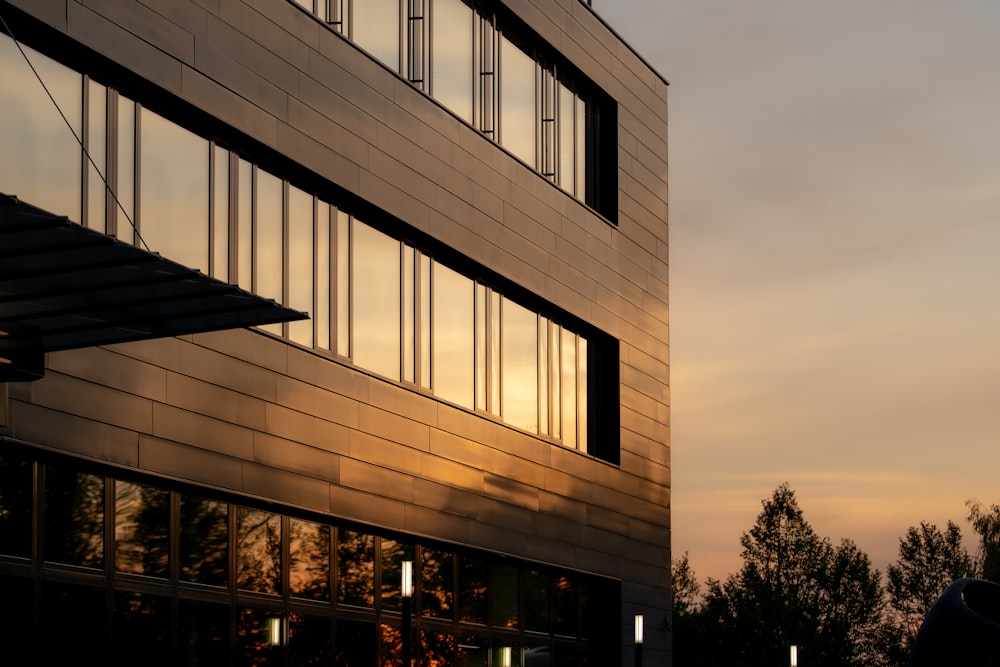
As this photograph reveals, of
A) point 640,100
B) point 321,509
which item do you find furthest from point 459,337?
point 640,100

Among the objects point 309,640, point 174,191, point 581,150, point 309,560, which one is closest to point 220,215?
point 174,191

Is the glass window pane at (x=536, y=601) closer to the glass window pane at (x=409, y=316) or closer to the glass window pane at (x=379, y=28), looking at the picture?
the glass window pane at (x=409, y=316)

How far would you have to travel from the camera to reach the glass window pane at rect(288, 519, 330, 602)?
2622 centimetres

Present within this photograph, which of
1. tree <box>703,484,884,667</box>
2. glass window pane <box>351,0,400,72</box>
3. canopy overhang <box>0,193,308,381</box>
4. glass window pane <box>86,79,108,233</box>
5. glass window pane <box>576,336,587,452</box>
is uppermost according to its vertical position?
glass window pane <box>351,0,400,72</box>

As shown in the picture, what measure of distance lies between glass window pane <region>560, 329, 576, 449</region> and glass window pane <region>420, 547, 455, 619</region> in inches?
259

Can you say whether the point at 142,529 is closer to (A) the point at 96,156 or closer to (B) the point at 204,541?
(B) the point at 204,541

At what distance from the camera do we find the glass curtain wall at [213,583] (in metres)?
20.4

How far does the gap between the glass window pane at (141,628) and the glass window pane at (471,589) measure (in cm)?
1005

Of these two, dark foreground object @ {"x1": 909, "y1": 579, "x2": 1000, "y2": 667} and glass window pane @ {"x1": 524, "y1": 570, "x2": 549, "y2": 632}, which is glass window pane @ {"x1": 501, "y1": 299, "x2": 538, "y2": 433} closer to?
glass window pane @ {"x1": 524, "y1": 570, "x2": 549, "y2": 632}

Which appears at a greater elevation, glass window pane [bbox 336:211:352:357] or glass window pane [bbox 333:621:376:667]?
glass window pane [bbox 336:211:352:357]

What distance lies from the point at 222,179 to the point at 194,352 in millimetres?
2993

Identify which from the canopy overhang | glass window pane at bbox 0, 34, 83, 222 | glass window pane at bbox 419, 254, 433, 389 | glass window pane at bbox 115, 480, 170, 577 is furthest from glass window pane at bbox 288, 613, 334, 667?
glass window pane at bbox 0, 34, 83, 222

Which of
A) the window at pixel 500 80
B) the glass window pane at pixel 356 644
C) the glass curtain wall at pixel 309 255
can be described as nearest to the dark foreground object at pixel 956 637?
the glass window pane at pixel 356 644

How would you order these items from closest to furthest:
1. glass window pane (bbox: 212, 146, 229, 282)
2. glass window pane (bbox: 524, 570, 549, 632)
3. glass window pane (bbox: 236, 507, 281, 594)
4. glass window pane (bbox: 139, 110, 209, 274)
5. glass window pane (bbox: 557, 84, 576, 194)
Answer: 1. glass window pane (bbox: 139, 110, 209, 274)
2. glass window pane (bbox: 212, 146, 229, 282)
3. glass window pane (bbox: 236, 507, 281, 594)
4. glass window pane (bbox: 524, 570, 549, 632)
5. glass window pane (bbox: 557, 84, 576, 194)
